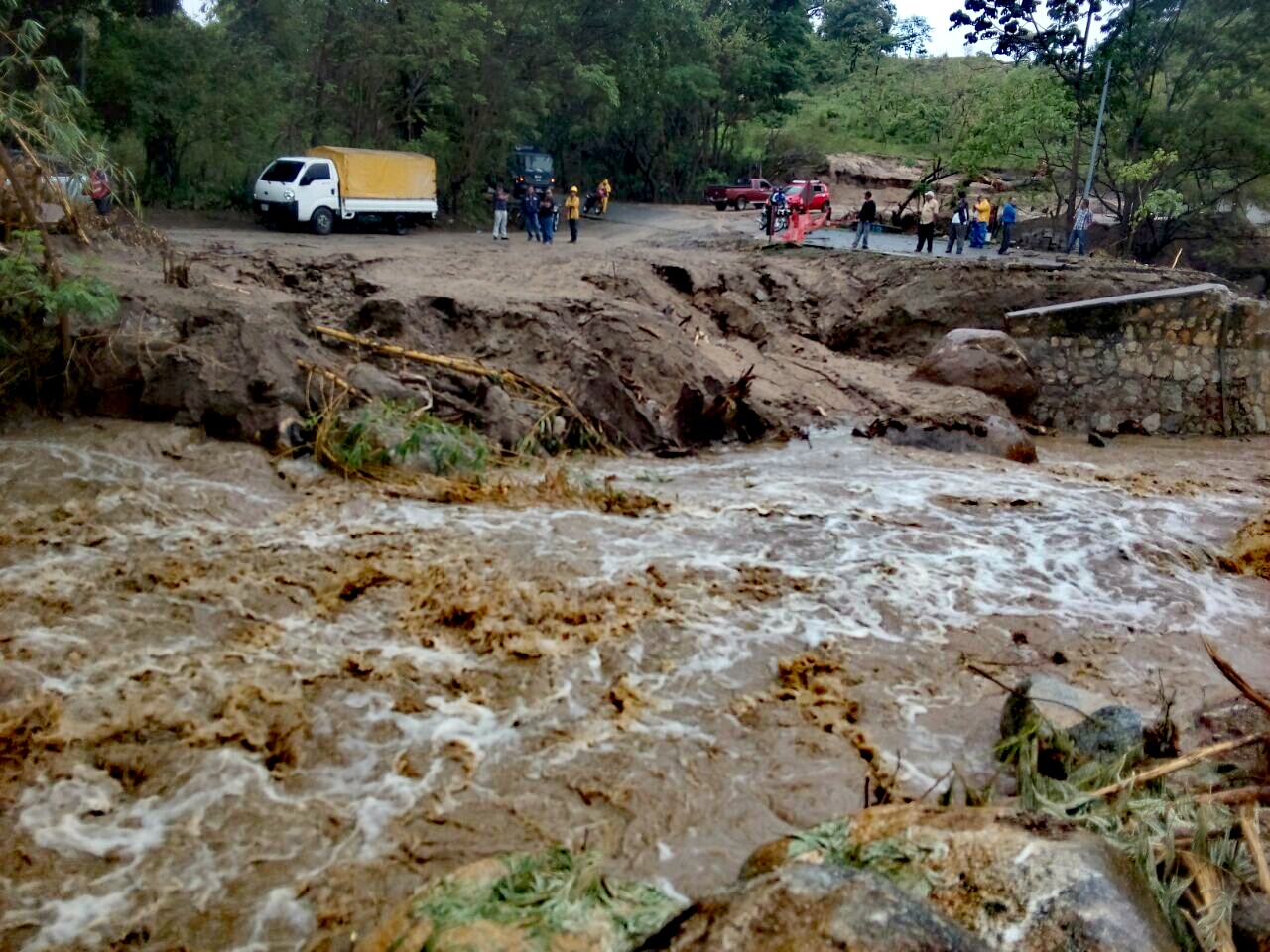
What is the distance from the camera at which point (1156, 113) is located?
93.9ft

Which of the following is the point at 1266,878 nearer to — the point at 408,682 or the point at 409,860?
the point at 409,860

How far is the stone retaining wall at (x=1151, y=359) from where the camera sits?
1577 centimetres

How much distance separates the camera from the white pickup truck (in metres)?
21.4

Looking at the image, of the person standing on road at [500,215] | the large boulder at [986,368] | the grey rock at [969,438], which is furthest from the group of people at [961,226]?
the person standing on road at [500,215]

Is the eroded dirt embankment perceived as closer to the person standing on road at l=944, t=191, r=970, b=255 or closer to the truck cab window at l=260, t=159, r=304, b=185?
the truck cab window at l=260, t=159, r=304, b=185

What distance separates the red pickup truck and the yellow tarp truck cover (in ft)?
40.9

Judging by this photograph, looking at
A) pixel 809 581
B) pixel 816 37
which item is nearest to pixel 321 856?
pixel 809 581

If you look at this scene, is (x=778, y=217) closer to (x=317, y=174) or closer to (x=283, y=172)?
(x=317, y=174)

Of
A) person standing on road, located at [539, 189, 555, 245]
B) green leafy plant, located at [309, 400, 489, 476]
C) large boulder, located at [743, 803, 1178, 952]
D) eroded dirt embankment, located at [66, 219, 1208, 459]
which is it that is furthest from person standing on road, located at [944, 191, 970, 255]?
large boulder, located at [743, 803, 1178, 952]

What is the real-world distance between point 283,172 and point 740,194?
54.4ft

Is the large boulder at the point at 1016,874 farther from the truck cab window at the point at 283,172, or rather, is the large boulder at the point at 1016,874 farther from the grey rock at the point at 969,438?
the truck cab window at the point at 283,172

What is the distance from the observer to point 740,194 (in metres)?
34.0

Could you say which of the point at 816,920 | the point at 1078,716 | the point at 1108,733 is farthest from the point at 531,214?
the point at 816,920

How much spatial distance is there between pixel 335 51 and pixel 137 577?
2202cm
